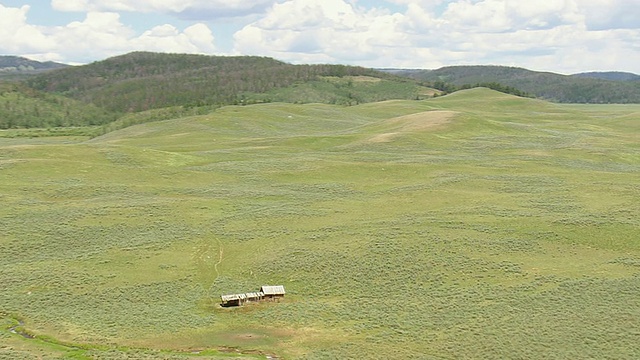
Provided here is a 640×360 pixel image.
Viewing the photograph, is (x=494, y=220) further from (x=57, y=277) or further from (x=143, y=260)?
(x=57, y=277)

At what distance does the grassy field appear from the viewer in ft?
96.2

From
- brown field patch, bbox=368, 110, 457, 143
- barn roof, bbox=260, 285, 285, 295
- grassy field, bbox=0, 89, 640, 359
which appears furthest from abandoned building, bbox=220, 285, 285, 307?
brown field patch, bbox=368, 110, 457, 143

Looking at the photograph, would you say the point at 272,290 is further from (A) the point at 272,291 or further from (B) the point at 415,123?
(B) the point at 415,123

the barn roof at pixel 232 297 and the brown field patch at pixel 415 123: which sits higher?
the brown field patch at pixel 415 123

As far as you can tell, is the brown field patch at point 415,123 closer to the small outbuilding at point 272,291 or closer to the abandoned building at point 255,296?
the small outbuilding at point 272,291

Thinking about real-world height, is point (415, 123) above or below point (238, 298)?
above

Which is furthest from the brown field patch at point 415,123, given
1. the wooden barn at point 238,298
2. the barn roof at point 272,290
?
the wooden barn at point 238,298

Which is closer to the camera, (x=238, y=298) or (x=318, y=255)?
(x=238, y=298)

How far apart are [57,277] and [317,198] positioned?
1079 inches

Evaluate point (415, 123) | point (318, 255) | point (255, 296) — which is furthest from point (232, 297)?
point (415, 123)

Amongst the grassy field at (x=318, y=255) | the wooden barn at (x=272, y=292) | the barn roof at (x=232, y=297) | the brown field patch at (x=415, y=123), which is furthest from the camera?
the brown field patch at (x=415, y=123)

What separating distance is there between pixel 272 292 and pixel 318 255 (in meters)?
6.91

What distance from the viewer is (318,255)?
135 feet

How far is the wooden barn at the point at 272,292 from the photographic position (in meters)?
34.9
